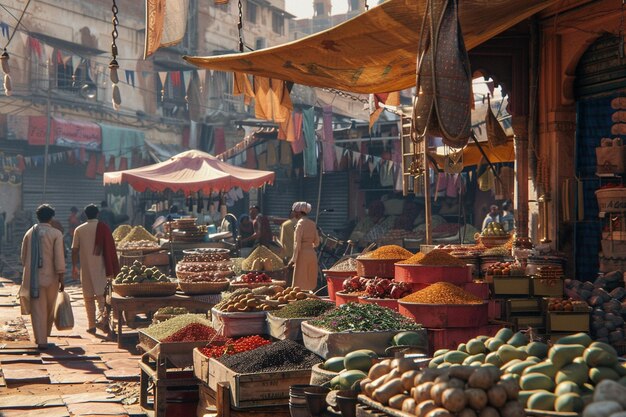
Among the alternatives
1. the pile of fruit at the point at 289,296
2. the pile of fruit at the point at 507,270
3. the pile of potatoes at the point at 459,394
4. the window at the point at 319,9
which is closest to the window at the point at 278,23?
the window at the point at 319,9

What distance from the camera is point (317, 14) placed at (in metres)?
67.8

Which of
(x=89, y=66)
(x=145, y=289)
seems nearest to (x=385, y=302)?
(x=145, y=289)

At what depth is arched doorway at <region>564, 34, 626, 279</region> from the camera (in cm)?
976

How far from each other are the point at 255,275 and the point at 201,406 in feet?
15.3

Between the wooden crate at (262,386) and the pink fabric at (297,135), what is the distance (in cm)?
1934

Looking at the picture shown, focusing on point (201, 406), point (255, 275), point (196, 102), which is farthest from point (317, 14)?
point (201, 406)

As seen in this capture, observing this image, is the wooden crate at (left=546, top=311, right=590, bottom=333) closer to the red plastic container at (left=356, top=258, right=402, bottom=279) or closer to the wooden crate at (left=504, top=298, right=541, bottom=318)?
the wooden crate at (left=504, top=298, right=541, bottom=318)

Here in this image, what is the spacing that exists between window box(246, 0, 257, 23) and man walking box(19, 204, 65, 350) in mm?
35341

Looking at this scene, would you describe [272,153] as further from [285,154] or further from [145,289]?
[145,289]

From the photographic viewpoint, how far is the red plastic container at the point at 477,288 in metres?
8.18

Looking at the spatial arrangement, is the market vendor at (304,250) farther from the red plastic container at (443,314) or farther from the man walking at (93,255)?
the red plastic container at (443,314)

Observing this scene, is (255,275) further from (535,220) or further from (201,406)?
(201,406)

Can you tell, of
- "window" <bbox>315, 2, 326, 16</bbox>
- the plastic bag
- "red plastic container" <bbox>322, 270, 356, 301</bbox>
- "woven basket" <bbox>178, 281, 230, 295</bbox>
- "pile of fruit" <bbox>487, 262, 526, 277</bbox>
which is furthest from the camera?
"window" <bbox>315, 2, 326, 16</bbox>

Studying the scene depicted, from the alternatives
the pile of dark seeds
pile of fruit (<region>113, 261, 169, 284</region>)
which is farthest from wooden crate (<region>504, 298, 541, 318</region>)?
pile of fruit (<region>113, 261, 169, 284</region>)
